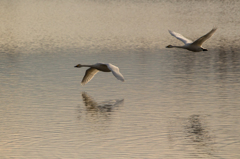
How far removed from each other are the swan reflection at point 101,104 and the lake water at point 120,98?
53mm

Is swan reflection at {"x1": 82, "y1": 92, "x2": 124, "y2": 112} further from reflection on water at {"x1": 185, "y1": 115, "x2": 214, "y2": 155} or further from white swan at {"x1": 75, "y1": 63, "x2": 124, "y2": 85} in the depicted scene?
reflection on water at {"x1": 185, "y1": 115, "x2": 214, "y2": 155}

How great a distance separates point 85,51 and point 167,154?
1363 inches

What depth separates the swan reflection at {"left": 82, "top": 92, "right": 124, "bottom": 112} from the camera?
28016 mm

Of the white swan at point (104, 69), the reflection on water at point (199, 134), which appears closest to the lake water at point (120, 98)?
the reflection on water at point (199, 134)

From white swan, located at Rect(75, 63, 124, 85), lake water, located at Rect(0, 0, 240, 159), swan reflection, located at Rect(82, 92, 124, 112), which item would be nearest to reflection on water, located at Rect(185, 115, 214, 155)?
lake water, located at Rect(0, 0, 240, 159)

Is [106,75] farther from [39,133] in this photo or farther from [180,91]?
[39,133]

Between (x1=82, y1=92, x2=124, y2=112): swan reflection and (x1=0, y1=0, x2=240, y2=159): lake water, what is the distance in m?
0.05

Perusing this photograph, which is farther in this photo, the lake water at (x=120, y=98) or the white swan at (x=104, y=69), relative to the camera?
the white swan at (x=104, y=69)

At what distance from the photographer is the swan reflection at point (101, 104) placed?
91.9 feet

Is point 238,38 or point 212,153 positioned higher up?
point 212,153

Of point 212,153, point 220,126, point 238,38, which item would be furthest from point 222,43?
point 212,153

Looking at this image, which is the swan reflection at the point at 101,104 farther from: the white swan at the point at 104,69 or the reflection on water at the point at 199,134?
the reflection on water at the point at 199,134

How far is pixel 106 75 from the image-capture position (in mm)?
39062

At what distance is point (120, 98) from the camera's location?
1206 inches
